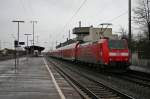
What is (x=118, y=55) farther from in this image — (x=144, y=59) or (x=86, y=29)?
(x=86, y=29)

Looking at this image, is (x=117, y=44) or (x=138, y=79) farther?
(x=117, y=44)

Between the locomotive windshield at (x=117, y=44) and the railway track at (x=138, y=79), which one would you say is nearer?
the railway track at (x=138, y=79)

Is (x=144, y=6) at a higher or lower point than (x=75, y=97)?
higher

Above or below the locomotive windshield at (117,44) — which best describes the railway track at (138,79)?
below

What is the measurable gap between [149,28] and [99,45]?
1398 centimetres

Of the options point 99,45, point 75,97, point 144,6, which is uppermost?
point 144,6

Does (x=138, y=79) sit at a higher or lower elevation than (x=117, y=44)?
lower

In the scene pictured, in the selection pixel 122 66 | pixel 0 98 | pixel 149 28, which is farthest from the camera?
pixel 149 28

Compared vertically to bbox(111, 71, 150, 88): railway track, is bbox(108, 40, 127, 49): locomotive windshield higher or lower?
higher

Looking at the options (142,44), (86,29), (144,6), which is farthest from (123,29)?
(142,44)

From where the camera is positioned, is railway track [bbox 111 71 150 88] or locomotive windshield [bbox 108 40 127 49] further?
locomotive windshield [bbox 108 40 127 49]

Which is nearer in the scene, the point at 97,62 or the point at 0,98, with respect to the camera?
the point at 0,98

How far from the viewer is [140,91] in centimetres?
1697

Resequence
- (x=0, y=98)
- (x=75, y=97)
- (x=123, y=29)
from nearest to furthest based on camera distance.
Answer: (x=0, y=98) → (x=75, y=97) → (x=123, y=29)
